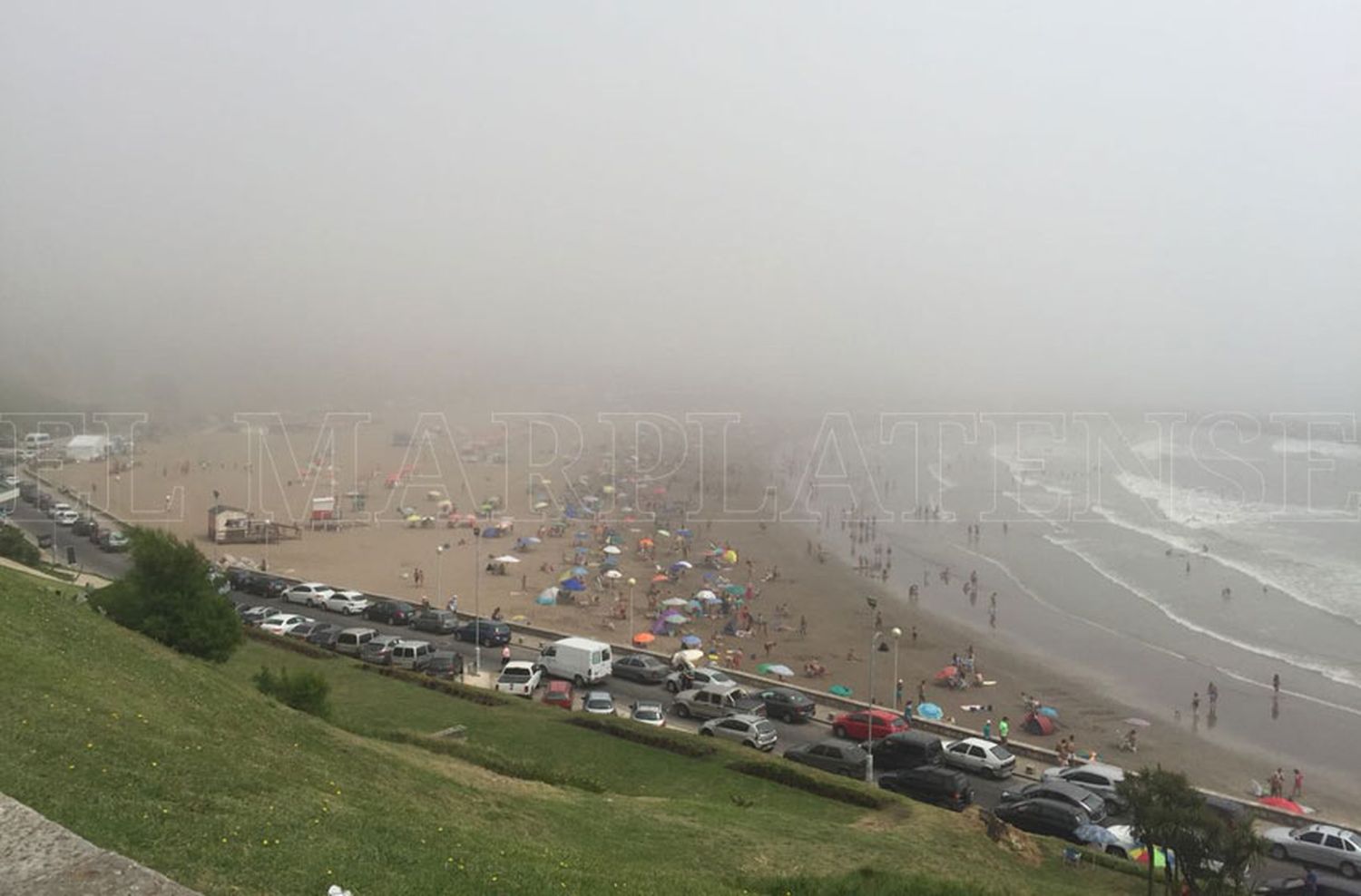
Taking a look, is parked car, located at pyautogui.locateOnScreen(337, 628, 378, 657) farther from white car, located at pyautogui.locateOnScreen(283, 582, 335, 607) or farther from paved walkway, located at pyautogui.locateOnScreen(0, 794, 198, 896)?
paved walkway, located at pyautogui.locateOnScreen(0, 794, 198, 896)

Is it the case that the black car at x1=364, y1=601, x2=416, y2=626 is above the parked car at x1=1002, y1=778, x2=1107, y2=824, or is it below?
below

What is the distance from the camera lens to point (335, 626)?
108ft

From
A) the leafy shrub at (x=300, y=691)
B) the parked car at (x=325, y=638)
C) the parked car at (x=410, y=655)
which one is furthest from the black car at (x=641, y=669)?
the leafy shrub at (x=300, y=691)

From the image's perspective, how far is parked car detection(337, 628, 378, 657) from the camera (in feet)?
99.8

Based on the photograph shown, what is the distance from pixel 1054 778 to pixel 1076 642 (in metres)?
20.7

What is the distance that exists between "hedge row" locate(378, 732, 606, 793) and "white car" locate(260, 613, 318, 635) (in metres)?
15.7

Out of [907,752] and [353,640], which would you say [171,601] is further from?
[907,752]

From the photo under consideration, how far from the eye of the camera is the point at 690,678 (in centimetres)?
2853

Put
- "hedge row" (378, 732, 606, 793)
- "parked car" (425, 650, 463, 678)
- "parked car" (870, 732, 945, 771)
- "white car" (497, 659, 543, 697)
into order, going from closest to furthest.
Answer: "hedge row" (378, 732, 606, 793) < "parked car" (870, 732, 945, 771) < "white car" (497, 659, 543, 697) < "parked car" (425, 650, 463, 678)

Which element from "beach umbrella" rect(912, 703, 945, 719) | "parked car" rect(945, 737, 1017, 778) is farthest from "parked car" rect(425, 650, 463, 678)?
"parked car" rect(945, 737, 1017, 778)

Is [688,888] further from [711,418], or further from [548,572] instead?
[711,418]

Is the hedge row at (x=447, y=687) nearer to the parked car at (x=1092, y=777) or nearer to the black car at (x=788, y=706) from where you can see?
the black car at (x=788, y=706)

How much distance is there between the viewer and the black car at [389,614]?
35156 millimetres

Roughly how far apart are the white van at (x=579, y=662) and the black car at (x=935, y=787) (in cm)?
1128
